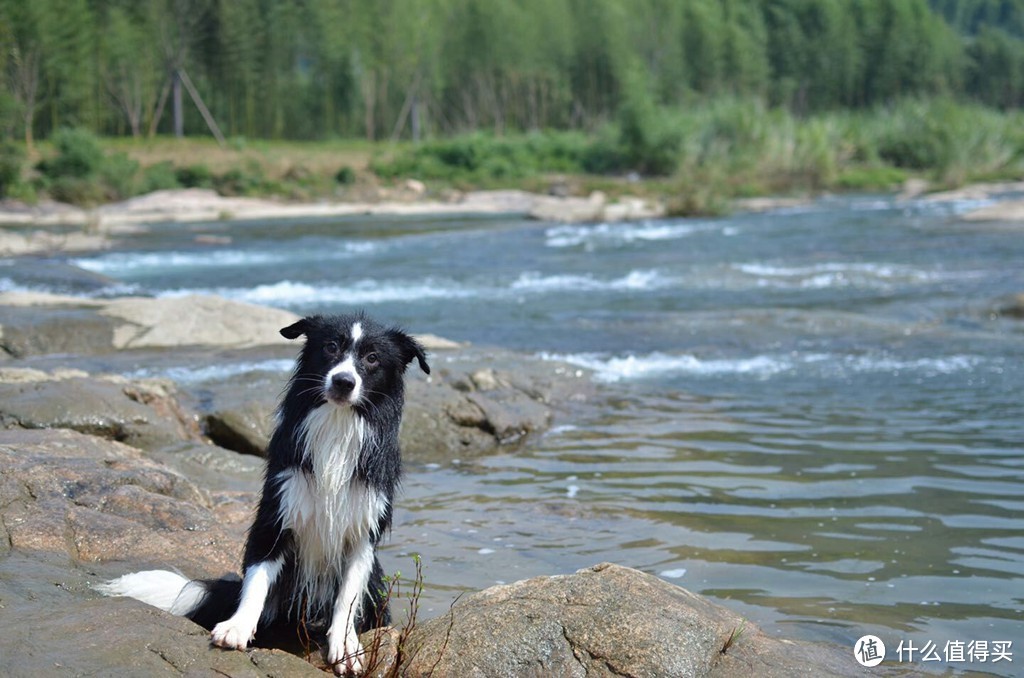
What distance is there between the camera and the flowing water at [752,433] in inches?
241

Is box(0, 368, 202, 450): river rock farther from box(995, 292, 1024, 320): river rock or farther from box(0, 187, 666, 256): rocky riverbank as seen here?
box(0, 187, 666, 256): rocky riverbank

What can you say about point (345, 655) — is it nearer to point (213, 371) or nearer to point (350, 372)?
point (350, 372)

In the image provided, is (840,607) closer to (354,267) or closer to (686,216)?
(354,267)

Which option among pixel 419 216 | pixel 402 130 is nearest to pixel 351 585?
pixel 419 216

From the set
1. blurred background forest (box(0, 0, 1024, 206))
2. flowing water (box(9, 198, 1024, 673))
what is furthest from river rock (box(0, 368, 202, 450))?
blurred background forest (box(0, 0, 1024, 206))

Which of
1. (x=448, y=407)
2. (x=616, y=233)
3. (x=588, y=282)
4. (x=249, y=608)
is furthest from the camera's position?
(x=616, y=233)

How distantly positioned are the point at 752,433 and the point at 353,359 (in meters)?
5.88

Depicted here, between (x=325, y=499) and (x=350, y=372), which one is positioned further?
(x=325, y=499)

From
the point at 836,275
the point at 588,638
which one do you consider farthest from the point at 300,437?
the point at 836,275

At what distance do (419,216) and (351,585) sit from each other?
35.9 metres

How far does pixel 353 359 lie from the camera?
4.18m

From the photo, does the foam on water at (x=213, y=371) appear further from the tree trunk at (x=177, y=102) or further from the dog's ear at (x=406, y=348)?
the tree trunk at (x=177, y=102)

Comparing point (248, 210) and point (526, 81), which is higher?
point (526, 81)

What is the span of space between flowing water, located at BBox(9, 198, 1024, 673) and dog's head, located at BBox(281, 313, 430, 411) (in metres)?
1.60
